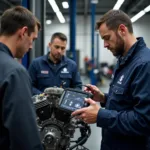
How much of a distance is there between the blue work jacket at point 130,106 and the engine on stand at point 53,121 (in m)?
0.52

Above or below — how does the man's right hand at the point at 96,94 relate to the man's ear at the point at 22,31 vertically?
below

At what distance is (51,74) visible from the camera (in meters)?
3.04

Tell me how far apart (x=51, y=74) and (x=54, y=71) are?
58 mm

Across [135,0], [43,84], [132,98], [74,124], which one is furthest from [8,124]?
[135,0]

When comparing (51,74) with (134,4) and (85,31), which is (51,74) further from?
(85,31)

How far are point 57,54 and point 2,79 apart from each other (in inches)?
75.6

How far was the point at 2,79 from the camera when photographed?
3.75 ft

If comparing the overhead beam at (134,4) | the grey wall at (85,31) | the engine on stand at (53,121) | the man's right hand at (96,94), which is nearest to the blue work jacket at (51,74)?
the engine on stand at (53,121)

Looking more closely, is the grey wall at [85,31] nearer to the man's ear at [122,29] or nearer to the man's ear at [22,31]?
the man's ear at [122,29]

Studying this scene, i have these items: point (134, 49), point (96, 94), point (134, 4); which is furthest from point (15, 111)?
point (134, 4)

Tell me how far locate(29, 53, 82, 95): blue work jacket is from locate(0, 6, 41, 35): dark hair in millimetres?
1666

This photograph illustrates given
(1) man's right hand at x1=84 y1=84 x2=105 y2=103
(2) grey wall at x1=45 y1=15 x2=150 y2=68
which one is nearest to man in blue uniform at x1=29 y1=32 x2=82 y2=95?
(1) man's right hand at x1=84 y1=84 x2=105 y2=103

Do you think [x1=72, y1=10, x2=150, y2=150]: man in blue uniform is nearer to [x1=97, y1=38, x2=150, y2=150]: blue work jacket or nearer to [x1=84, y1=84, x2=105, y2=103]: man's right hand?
[x1=97, y1=38, x2=150, y2=150]: blue work jacket

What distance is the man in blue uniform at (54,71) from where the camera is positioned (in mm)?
3018
